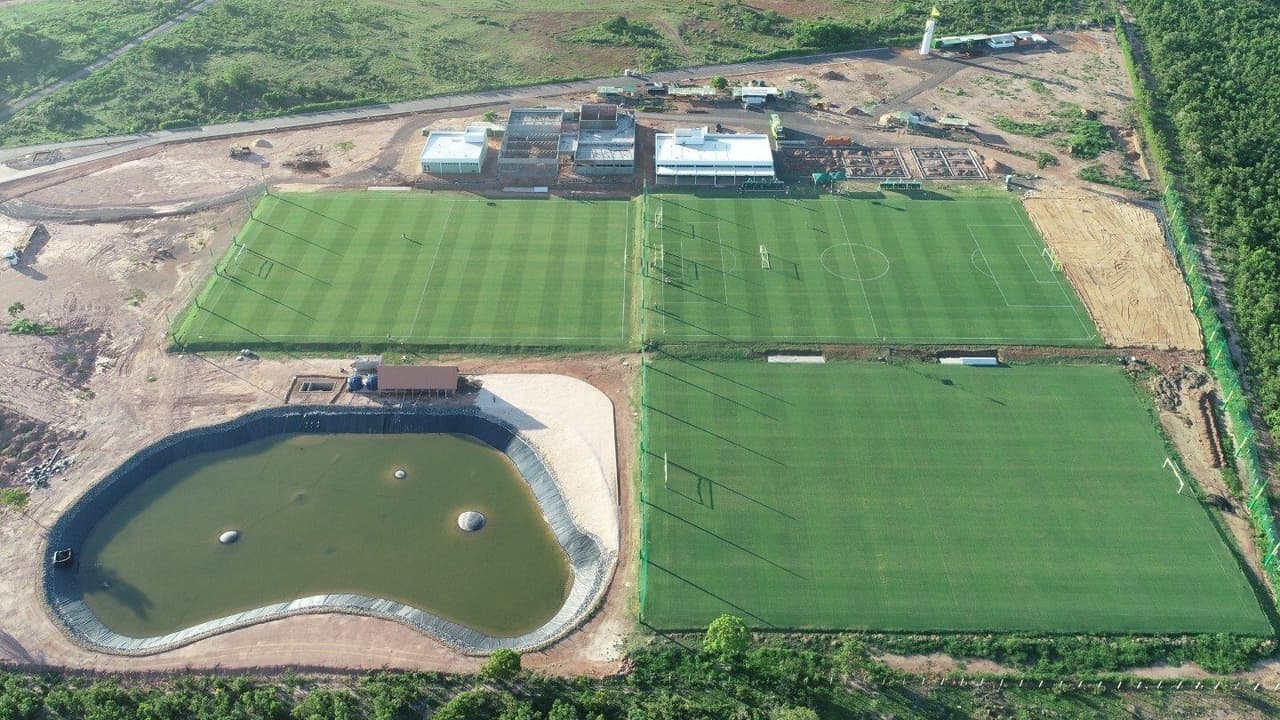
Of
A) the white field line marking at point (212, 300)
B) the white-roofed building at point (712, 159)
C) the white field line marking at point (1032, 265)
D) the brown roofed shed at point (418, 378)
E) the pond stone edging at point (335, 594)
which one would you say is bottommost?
the pond stone edging at point (335, 594)

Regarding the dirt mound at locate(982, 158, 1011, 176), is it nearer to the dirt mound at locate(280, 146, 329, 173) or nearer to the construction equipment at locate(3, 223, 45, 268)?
the dirt mound at locate(280, 146, 329, 173)

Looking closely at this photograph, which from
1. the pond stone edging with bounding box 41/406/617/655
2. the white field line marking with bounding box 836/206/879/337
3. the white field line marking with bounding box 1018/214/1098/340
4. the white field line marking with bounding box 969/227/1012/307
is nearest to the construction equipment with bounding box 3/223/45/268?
the pond stone edging with bounding box 41/406/617/655

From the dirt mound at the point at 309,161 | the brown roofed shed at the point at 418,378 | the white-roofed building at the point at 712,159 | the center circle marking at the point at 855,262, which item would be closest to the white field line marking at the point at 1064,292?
the center circle marking at the point at 855,262

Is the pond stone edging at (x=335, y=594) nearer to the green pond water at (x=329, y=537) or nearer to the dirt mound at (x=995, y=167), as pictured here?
the green pond water at (x=329, y=537)

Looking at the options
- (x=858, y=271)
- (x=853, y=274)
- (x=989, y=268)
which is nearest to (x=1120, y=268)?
(x=989, y=268)

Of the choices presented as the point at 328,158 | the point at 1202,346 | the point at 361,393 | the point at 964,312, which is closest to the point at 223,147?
the point at 328,158

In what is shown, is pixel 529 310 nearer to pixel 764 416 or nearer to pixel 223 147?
pixel 764 416
